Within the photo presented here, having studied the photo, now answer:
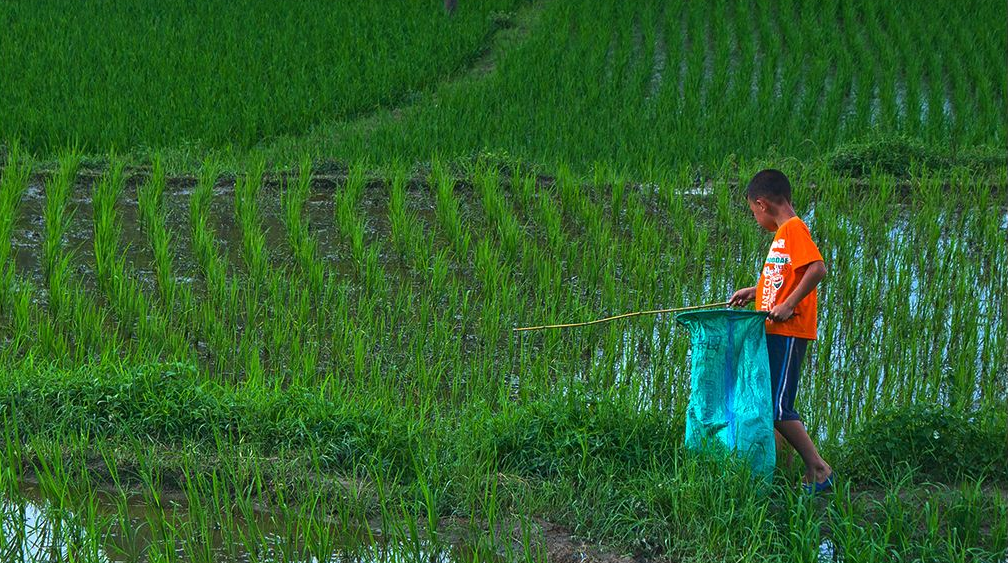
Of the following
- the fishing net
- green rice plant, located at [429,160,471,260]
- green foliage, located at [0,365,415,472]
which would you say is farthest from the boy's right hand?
green rice plant, located at [429,160,471,260]

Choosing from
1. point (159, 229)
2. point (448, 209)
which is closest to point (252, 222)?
point (159, 229)

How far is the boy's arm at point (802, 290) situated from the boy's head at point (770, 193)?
23 cm

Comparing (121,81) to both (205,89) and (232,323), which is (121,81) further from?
(232,323)

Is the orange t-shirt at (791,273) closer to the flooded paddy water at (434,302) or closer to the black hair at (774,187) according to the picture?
the black hair at (774,187)

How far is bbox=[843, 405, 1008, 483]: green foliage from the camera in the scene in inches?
144

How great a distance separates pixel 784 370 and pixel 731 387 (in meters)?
0.17

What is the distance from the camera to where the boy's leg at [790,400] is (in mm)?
3426

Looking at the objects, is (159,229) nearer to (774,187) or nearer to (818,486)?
(774,187)

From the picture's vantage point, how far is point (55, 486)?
10.3 feet

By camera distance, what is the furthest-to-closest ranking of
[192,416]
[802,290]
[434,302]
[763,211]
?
1. [434,302]
2. [192,416]
3. [763,211]
4. [802,290]

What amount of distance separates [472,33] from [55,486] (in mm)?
9624

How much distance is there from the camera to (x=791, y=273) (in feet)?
11.2

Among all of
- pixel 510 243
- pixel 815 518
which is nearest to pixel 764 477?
pixel 815 518

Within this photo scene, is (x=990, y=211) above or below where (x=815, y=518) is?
above
